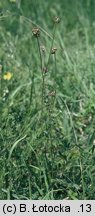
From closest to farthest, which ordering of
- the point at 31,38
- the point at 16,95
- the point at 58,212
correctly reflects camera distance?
the point at 58,212
the point at 16,95
the point at 31,38

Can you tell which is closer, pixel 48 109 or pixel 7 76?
pixel 48 109

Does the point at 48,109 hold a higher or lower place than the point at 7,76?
lower

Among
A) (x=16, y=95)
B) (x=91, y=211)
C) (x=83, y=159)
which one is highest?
(x=16, y=95)

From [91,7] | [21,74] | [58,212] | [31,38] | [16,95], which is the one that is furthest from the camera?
[91,7]

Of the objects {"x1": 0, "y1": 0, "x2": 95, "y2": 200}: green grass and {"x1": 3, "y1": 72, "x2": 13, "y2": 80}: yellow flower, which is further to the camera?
{"x1": 3, "y1": 72, "x2": 13, "y2": 80}: yellow flower

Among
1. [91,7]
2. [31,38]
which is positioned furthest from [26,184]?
[91,7]

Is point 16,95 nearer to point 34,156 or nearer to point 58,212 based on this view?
point 34,156

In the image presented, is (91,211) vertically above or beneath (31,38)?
beneath

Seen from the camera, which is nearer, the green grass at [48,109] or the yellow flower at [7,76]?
the green grass at [48,109]
